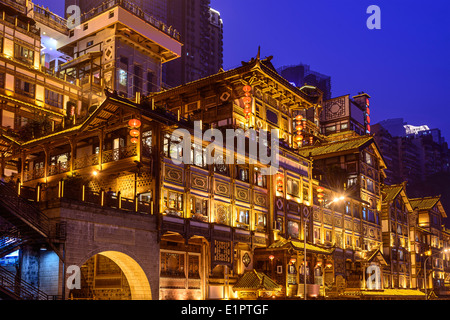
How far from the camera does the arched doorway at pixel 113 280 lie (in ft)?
108

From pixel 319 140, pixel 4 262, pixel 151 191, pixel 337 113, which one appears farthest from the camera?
pixel 337 113

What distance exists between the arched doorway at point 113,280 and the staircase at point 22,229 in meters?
4.37

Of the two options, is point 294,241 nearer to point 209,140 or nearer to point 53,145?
point 209,140

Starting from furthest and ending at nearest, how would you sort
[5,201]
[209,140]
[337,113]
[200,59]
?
[200,59] < [337,113] < [209,140] < [5,201]

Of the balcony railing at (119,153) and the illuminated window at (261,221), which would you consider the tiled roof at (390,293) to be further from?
the balcony railing at (119,153)

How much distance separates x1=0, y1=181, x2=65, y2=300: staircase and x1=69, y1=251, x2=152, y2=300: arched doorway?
4374 mm

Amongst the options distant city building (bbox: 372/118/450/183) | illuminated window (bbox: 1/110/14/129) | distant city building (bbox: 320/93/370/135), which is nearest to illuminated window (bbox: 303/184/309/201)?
illuminated window (bbox: 1/110/14/129)

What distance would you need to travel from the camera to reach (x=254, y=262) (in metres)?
45.2

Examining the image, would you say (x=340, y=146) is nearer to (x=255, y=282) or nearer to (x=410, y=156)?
(x=255, y=282)

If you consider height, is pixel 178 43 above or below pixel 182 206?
above

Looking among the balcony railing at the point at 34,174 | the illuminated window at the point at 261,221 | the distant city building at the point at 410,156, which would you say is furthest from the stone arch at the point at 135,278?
the distant city building at the point at 410,156

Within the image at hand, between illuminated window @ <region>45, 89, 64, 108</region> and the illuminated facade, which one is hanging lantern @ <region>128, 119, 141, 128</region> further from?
illuminated window @ <region>45, 89, 64, 108</region>

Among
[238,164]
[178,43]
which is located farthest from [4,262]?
[178,43]
